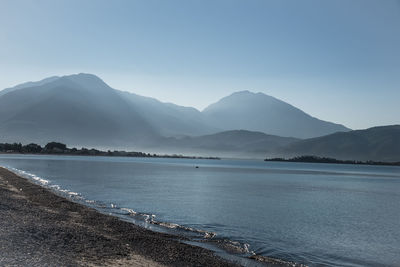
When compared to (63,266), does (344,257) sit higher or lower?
lower

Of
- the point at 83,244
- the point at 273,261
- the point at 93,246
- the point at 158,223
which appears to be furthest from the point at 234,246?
the point at 83,244

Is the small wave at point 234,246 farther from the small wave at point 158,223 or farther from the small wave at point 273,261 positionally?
the small wave at point 158,223

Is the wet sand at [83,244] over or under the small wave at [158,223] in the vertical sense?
over

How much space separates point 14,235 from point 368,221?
28.9 metres

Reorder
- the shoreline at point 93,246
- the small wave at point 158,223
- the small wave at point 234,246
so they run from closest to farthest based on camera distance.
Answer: the shoreline at point 93,246, the small wave at point 234,246, the small wave at point 158,223

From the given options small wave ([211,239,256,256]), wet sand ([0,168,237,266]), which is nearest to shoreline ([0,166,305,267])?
wet sand ([0,168,237,266])

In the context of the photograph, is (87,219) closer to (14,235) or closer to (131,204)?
(14,235)

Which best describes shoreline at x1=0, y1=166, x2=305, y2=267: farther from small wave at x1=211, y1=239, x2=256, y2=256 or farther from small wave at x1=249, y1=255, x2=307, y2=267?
small wave at x1=211, y1=239, x2=256, y2=256

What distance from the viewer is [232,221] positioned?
96.7ft

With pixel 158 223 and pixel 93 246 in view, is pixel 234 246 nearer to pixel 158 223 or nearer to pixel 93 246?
pixel 158 223

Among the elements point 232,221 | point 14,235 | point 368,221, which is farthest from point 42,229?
point 368,221

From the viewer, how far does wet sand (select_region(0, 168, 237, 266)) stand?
1374 cm

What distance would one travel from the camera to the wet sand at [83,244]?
1374 centimetres

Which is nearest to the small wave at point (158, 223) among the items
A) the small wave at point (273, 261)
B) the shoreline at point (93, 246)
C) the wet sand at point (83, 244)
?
the shoreline at point (93, 246)
